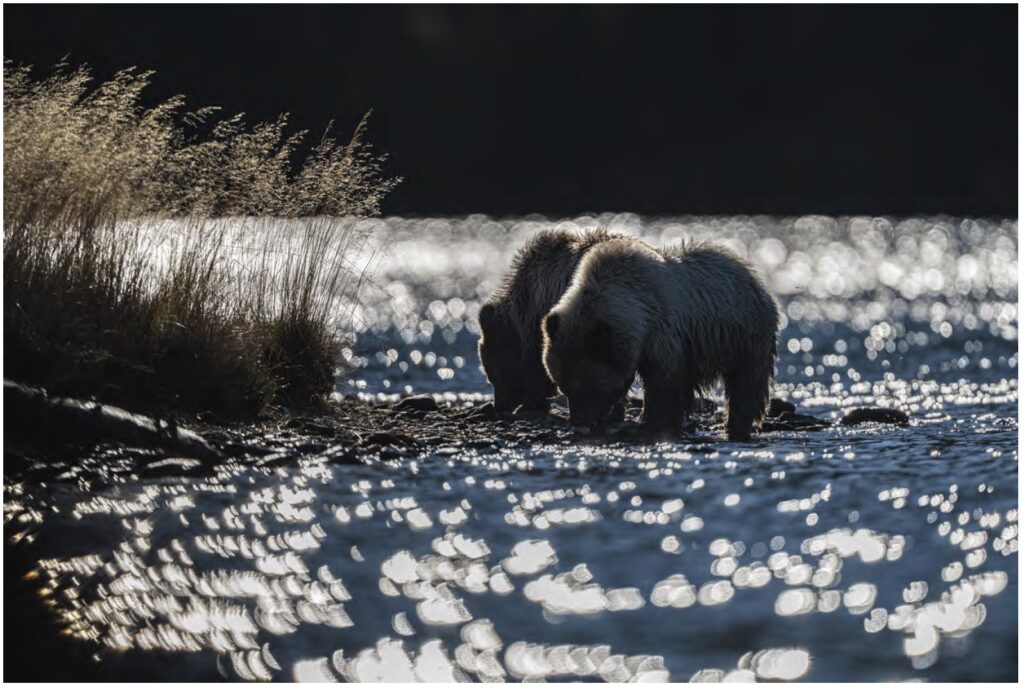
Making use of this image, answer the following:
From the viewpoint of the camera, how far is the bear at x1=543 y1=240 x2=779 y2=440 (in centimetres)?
1093

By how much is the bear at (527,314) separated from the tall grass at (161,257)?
4.61 feet

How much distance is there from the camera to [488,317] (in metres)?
12.9

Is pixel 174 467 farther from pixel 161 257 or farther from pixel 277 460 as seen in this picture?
pixel 161 257

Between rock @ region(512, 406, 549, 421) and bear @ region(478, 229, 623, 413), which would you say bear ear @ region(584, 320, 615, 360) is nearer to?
bear @ region(478, 229, 623, 413)

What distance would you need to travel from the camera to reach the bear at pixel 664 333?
1093 cm

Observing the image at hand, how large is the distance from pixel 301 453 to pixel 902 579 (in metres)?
4.67

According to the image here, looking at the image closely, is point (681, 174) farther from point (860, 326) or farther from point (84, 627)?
point (84, 627)

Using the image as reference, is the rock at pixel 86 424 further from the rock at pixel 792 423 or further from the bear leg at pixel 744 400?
the rock at pixel 792 423

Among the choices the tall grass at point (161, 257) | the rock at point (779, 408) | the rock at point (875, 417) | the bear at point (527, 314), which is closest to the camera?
the tall grass at point (161, 257)

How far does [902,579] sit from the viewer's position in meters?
7.71

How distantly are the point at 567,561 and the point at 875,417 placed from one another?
6.27m

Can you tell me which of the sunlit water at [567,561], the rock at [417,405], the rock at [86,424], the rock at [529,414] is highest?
the rock at [86,424]

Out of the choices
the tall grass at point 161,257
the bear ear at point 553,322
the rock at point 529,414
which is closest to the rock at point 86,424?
the tall grass at point 161,257

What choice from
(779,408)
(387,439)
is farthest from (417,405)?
(779,408)
